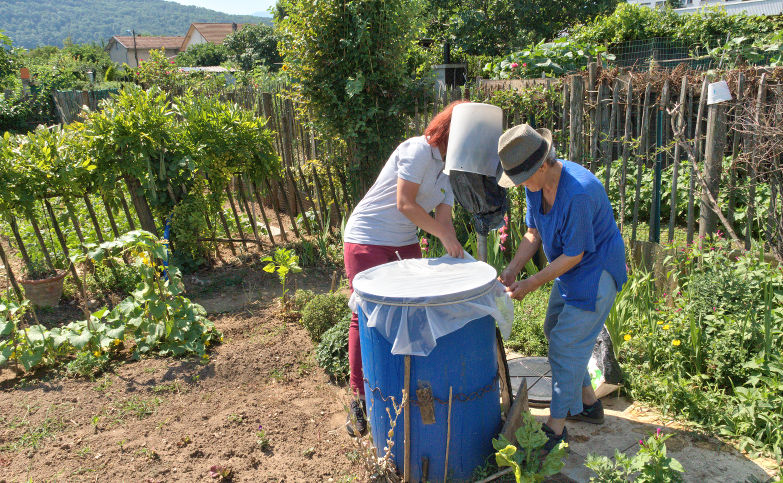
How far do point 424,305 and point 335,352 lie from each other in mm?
1613

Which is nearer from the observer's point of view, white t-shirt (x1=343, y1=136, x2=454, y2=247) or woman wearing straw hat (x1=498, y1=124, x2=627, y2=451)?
woman wearing straw hat (x1=498, y1=124, x2=627, y2=451)

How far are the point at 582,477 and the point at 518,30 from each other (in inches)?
757

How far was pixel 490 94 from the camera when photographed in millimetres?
5180

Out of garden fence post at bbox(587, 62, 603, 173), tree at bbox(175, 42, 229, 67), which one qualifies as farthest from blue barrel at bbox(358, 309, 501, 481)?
tree at bbox(175, 42, 229, 67)

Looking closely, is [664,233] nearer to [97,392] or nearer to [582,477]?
[582,477]

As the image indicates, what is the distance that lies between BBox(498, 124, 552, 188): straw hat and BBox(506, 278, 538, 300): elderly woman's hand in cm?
48

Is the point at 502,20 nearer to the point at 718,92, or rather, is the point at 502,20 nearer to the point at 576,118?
the point at 576,118

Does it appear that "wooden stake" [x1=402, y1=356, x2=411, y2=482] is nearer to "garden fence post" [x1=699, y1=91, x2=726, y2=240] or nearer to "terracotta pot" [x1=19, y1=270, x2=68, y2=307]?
"garden fence post" [x1=699, y1=91, x2=726, y2=240]

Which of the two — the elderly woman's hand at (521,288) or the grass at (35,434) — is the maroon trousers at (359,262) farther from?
the grass at (35,434)

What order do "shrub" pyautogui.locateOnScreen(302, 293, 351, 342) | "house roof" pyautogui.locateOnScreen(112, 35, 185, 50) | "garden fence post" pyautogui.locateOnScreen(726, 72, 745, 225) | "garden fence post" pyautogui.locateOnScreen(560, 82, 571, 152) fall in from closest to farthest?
"garden fence post" pyautogui.locateOnScreen(726, 72, 745, 225), "shrub" pyautogui.locateOnScreen(302, 293, 351, 342), "garden fence post" pyautogui.locateOnScreen(560, 82, 571, 152), "house roof" pyautogui.locateOnScreen(112, 35, 185, 50)

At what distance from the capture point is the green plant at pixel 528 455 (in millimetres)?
2211

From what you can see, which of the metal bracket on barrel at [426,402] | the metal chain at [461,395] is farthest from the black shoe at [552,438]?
the metal bracket on barrel at [426,402]

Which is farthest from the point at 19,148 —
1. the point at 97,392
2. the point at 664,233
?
the point at 664,233

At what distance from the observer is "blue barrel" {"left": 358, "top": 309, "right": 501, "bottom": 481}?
2297 mm
